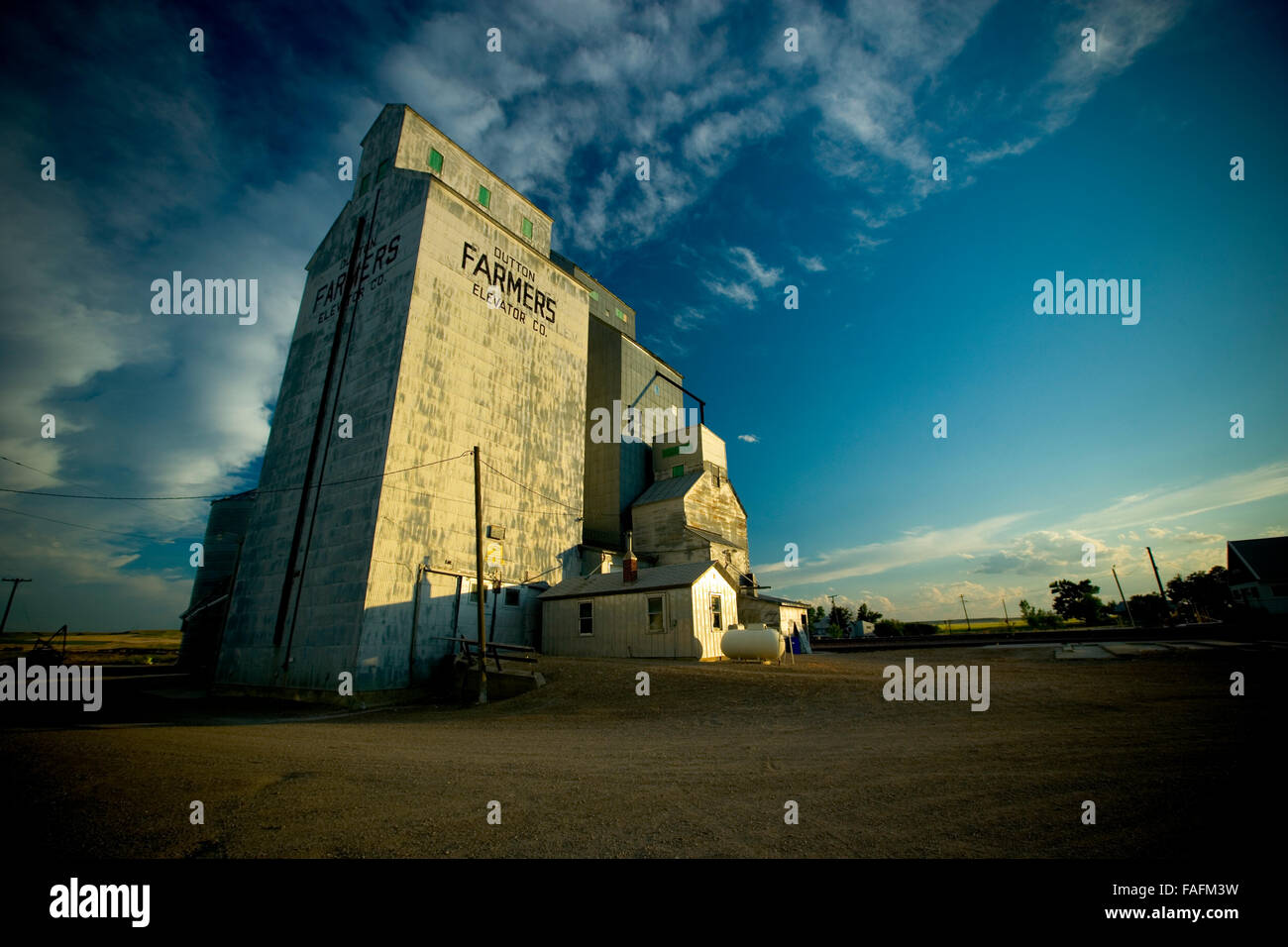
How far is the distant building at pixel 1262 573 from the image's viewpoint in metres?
39.3

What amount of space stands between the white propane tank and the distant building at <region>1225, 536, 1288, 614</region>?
156 ft

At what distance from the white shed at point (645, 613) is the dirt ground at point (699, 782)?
799 centimetres

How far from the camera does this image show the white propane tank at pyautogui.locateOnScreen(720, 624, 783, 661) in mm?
19703

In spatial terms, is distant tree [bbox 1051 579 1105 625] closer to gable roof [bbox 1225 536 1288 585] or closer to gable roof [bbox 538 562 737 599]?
gable roof [bbox 1225 536 1288 585]

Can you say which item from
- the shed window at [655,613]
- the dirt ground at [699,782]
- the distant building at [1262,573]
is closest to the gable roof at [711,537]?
the shed window at [655,613]

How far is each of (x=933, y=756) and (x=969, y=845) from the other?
3.22 metres

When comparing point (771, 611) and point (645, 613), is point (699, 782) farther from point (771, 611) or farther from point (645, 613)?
point (771, 611)

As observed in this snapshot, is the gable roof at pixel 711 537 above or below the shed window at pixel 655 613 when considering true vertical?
above

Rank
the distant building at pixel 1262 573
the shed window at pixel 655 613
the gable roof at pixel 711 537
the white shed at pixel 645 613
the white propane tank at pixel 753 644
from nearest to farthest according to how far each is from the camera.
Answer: the white propane tank at pixel 753 644 < the white shed at pixel 645 613 < the shed window at pixel 655 613 < the gable roof at pixel 711 537 < the distant building at pixel 1262 573

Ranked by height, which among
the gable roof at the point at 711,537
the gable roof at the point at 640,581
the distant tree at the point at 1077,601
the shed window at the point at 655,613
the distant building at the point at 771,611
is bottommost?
the distant tree at the point at 1077,601
